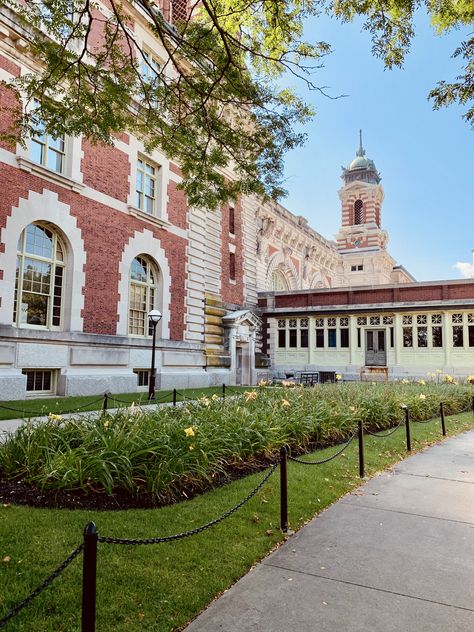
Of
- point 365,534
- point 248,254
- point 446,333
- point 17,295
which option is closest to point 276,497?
point 365,534

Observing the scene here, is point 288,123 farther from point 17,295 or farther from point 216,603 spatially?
point 17,295

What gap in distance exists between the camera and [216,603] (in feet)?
11.9

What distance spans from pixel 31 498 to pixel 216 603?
111 inches

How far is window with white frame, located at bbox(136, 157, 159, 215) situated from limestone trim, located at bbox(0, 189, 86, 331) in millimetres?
4331

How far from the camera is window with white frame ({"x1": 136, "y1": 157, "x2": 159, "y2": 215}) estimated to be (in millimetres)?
→ 20531

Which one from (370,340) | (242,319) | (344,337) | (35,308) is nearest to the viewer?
(35,308)

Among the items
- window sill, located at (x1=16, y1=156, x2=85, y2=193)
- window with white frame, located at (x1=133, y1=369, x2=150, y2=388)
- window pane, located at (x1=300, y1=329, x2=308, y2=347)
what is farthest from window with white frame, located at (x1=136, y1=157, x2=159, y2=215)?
window pane, located at (x1=300, y1=329, x2=308, y2=347)

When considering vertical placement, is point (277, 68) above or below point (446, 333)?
above

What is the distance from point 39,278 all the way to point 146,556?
1358cm

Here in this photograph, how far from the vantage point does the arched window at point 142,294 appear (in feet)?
65.6

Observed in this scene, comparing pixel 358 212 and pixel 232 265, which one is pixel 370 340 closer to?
pixel 232 265

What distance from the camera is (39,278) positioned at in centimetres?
1595

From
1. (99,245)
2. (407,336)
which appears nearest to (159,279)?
(99,245)

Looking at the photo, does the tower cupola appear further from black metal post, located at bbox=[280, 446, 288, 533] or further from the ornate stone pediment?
black metal post, located at bbox=[280, 446, 288, 533]
